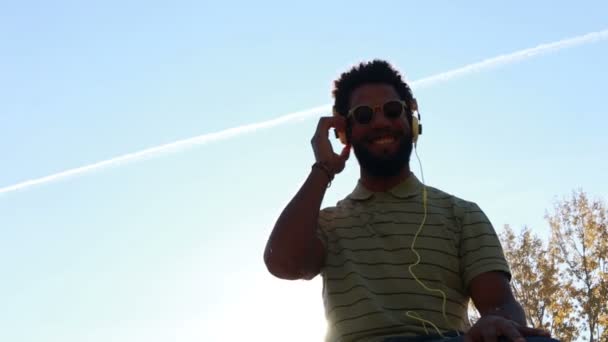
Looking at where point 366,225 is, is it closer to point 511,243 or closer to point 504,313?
point 504,313

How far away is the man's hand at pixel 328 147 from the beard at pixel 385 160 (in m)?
0.08

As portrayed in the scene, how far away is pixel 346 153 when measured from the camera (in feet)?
12.9

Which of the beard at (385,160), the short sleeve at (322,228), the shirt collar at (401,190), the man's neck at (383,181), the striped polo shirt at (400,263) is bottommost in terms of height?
the striped polo shirt at (400,263)

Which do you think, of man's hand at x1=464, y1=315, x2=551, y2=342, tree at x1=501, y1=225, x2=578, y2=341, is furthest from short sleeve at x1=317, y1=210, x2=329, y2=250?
tree at x1=501, y1=225, x2=578, y2=341

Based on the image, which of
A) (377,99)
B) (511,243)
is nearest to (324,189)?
(377,99)

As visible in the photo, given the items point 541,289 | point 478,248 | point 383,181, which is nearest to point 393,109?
point 383,181

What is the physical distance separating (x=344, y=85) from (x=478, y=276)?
58.9 inches

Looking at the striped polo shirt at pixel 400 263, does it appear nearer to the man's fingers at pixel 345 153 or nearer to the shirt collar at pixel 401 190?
the shirt collar at pixel 401 190

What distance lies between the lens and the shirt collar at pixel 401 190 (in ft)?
13.0

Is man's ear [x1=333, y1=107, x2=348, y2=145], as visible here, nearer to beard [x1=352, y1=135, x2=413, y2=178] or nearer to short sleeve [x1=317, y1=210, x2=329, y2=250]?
beard [x1=352, y1=135, x2=413, y2=178]

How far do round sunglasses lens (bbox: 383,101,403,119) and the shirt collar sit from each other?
37 cm

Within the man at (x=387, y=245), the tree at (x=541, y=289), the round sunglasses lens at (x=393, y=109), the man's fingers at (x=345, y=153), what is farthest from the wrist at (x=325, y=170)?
the tree at (x=541, y=289)

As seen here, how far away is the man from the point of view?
3.37 m

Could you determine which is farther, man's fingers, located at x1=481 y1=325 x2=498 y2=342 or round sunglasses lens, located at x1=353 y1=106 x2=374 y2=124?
round sunglasses lens, located at x1=353 y1=106 x2=374 y2=124
